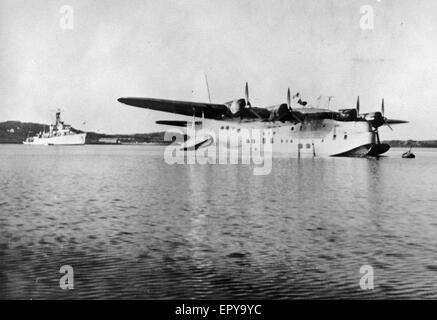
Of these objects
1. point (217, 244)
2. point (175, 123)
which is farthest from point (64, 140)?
point (217, 244)

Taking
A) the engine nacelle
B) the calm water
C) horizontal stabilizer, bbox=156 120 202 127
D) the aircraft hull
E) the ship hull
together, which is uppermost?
the ship hull

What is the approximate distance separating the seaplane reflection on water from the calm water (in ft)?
94.4

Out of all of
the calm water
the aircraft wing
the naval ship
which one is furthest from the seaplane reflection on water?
the naval ship

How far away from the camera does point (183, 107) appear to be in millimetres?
47250

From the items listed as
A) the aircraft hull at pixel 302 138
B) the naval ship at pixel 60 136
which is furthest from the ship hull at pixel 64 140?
the aircraft hull at pixel 302 138

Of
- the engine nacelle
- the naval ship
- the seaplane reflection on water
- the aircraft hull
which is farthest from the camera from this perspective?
the naval ship

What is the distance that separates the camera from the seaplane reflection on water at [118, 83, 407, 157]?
49.1 m

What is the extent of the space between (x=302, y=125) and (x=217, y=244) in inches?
1813

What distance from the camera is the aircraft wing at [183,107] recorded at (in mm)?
41406

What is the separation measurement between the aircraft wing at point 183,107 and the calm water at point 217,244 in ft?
70.0

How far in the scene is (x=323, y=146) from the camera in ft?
182

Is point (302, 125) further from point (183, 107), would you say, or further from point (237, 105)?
point (183, 107)

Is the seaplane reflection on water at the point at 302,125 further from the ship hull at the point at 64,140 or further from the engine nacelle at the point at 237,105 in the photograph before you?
the ship hull at the point at 64,140

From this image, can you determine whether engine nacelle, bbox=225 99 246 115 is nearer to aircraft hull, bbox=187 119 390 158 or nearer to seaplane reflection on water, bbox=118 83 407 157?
seaplane reflection on water, bbox=118 83 407 157
